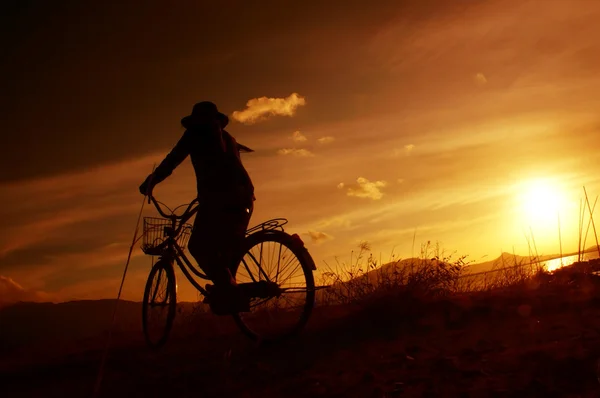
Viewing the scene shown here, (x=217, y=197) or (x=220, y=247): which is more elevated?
(x=217, y=197)

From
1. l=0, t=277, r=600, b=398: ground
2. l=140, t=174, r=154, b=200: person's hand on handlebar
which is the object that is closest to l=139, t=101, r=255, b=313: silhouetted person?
l=140, t=174, r=154, b=200: person's hand on handlebar

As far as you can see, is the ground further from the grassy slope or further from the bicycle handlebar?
the bicycle handlebar

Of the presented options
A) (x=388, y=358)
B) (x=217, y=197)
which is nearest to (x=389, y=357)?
(x=388, y=358)

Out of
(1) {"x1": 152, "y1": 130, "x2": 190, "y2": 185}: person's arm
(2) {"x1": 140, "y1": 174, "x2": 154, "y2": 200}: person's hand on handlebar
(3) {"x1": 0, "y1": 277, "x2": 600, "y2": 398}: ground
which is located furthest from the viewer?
(2) {"x1": 140, "y1": 174, "x2": 154, "y2": 200}: person's hand on handlebar

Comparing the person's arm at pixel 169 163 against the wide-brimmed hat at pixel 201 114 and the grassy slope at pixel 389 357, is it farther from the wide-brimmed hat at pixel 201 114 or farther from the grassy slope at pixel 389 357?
the grassy slope at pixel 389 357

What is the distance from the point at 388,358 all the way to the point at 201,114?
10.4 ft

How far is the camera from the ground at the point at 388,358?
343 cm

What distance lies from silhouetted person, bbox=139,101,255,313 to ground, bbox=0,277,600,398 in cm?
82

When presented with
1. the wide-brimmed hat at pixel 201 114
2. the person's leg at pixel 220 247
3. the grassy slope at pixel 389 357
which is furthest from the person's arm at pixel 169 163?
the grassy slope at pixel 389 357

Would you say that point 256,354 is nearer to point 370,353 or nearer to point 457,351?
point 370,353

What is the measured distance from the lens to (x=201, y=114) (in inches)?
203

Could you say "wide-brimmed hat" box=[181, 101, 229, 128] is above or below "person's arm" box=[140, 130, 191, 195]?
above

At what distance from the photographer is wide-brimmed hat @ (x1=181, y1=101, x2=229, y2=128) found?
5.15 metres

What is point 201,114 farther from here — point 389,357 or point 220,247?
point 389,357
